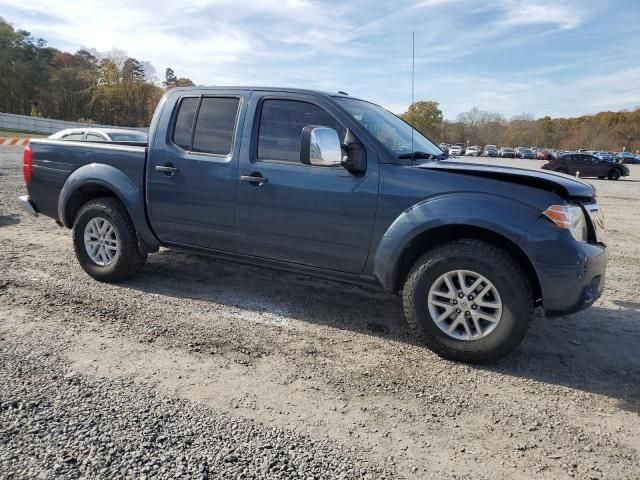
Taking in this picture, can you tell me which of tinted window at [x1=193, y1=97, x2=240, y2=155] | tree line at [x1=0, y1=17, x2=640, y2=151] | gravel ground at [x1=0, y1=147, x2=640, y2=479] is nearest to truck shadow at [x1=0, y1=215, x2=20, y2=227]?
gravel ground at [x1=0, y1=147, x2=640, y2=479]

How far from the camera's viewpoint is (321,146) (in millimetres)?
3625

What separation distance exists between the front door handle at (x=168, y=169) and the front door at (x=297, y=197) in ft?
2.37

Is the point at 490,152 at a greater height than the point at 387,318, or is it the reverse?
the point at 490,152

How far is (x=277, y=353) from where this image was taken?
3.53 m

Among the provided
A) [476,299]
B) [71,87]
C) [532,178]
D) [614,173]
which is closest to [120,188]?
[476,299]

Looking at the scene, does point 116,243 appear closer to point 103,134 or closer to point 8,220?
point 8,220

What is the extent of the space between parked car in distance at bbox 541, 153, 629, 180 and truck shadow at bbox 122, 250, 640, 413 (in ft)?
83.2

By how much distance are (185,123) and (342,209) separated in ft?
6.15

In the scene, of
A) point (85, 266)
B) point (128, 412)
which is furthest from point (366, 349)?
point (85, 266)

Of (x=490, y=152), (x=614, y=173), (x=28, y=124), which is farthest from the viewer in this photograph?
(x=490, y=152)

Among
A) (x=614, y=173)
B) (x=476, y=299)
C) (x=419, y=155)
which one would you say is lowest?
(x=476, y=299)

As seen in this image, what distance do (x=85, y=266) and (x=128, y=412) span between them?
278cm

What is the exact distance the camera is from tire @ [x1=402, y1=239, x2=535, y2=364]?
329cm

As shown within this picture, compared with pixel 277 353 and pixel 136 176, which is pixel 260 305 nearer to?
pixel 277 353
